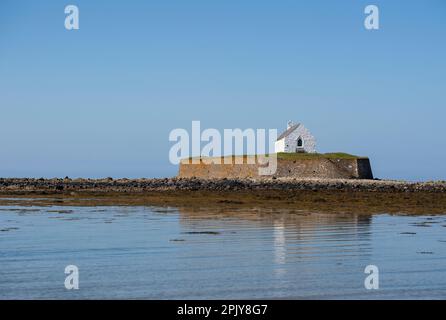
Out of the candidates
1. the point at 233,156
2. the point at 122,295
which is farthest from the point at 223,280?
the point at 233,156

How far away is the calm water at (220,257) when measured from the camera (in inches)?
362

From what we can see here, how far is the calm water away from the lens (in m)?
9.19

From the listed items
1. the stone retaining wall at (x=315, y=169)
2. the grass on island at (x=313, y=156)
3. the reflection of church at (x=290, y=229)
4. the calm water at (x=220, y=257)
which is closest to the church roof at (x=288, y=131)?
the grass on island at (x=313, y=156)

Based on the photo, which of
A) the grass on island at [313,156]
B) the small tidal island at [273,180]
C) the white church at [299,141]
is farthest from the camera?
the white church at [299,141]

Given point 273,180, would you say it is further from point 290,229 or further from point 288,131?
point 290,229

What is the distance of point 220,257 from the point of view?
12125mm

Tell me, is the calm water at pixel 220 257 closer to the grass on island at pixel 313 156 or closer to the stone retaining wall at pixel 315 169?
the stone retaining wall at pixel 315 169

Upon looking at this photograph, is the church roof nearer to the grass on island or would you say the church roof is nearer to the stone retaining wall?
the grass on island

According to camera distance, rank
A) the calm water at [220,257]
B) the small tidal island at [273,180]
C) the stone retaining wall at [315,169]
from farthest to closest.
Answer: the stone retaining wall at [315,169] < the small tidal island at [273,180] < the calm water at [220,257]

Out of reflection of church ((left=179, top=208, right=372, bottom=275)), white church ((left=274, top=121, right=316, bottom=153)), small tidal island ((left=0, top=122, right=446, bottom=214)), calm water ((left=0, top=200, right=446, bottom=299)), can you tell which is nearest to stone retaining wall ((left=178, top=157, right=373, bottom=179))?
small tidal island ((left=0, top=122, right=446, bottom=214))
